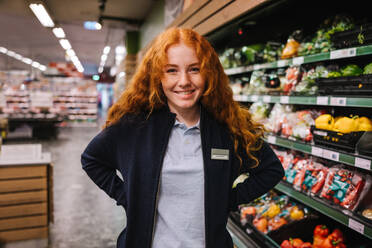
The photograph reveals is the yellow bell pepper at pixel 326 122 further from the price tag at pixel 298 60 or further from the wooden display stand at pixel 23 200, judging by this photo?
the wooden display stand at pixel 23 200

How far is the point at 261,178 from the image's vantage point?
1425 mm

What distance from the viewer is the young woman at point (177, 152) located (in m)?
1.24

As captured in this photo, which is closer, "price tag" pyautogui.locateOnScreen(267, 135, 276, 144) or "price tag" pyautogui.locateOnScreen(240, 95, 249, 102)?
"price tag" pyautogui.locateOnScreen(267, 135, 276, 144)

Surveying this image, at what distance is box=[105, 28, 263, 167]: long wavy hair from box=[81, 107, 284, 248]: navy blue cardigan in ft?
0.15

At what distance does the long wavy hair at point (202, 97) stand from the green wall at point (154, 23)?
526 centimetres

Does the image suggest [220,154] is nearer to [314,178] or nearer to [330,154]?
[330,154]

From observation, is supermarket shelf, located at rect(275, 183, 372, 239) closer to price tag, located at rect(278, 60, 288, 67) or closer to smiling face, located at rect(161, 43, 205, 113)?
price tag, located at rect(278, 60, 288, 67)

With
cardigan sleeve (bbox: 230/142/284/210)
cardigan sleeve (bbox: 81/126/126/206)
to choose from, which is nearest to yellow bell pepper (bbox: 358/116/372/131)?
cardigan sleeve (bbox: 230/142/284/210)

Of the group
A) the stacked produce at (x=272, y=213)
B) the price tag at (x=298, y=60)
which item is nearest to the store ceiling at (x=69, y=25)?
the price tag at (x=298, y=60)

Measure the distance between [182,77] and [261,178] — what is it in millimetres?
654

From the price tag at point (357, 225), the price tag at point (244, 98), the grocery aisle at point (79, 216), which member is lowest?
the grocery aisle at point (79, 216)

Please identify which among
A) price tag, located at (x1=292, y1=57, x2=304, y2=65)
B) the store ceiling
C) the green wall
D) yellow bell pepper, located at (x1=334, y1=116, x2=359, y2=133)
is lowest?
yellow bell pepper, located at (x1=334, y1=116, x2=359, y2=133)

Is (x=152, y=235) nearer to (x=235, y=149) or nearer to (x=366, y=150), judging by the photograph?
(x=235, y=149)

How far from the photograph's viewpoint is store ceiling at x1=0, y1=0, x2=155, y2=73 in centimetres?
750
